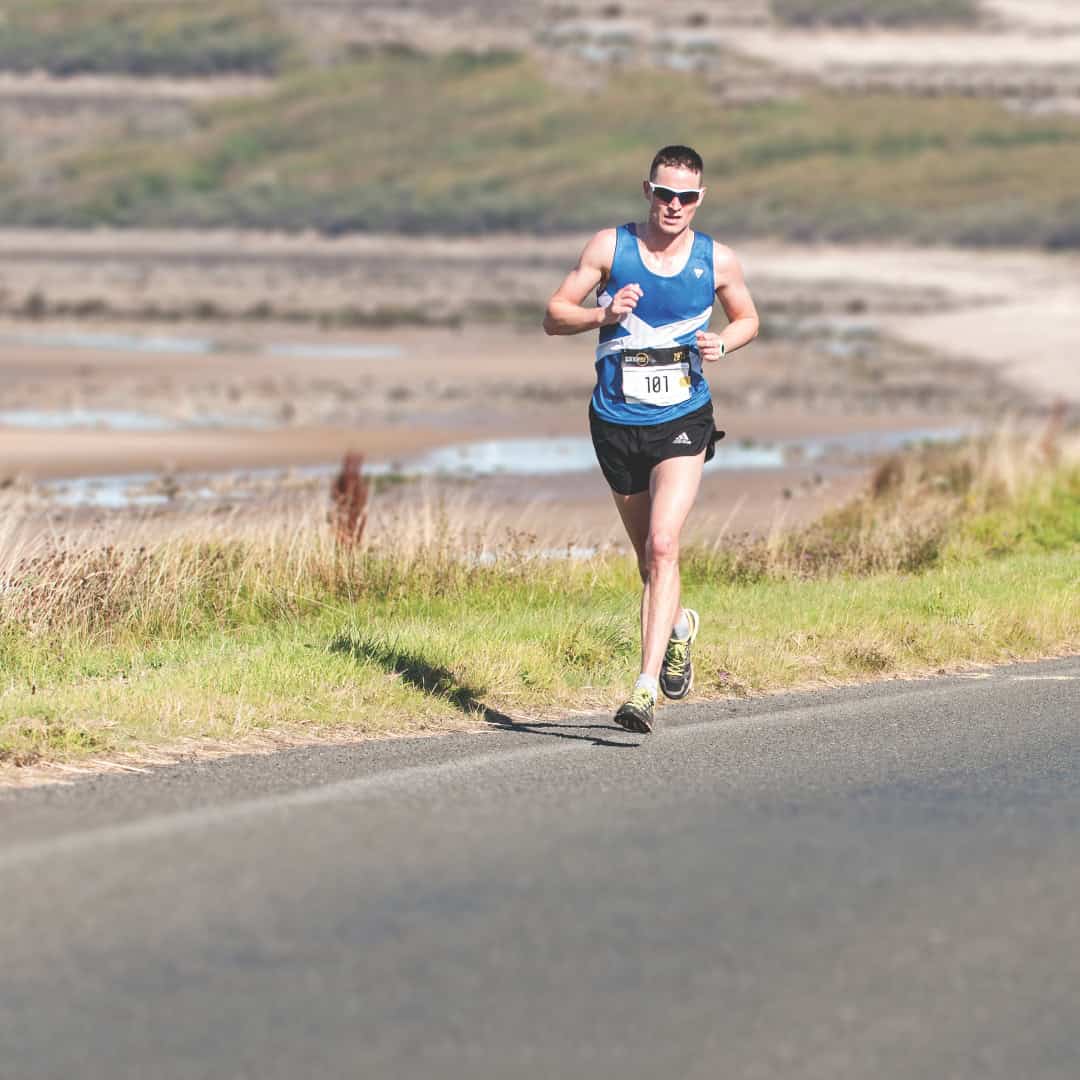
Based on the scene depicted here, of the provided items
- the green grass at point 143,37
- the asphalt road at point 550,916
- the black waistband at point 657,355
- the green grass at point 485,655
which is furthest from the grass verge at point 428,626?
the green grass at point 143,37

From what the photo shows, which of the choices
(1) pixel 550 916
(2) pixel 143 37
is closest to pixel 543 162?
(2) pixel 143 37

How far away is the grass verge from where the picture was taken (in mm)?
10281

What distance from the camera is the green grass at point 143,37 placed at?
16500 cm

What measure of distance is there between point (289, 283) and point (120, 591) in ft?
209

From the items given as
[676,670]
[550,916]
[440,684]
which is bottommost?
[440,684]

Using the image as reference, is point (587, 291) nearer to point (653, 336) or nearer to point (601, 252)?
point (601, 252)

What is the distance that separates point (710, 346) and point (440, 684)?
217 centimetres

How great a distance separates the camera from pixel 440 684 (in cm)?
1106

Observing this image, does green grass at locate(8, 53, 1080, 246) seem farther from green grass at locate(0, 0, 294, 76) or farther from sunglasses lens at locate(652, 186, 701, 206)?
sunglasses lens at locate(652, 186, 701, 206)

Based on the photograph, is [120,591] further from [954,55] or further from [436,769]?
[954,55]

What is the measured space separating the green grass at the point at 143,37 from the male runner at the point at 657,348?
15649 centimetres

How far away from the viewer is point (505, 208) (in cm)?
11788

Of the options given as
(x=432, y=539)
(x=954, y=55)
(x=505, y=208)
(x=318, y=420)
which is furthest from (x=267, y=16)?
(x=432, y=539)

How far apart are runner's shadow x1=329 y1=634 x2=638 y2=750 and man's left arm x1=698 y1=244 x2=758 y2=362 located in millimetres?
1574
